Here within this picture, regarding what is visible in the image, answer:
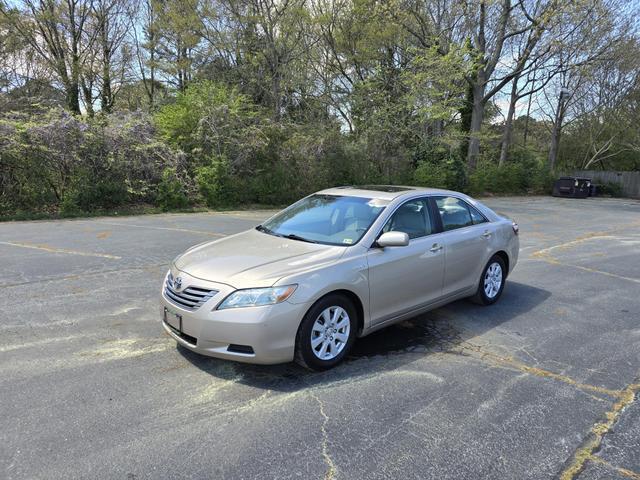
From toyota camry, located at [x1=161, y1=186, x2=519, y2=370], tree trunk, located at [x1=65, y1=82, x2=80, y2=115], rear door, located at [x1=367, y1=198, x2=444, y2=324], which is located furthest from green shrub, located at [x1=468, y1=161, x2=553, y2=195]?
tree trunk, located at [x1=65, y1=82, x2=80, y2=115]

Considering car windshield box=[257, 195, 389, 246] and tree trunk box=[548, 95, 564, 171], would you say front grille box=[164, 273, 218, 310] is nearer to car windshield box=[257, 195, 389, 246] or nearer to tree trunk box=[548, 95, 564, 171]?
car windshield box=[257, 195, 389, 246]

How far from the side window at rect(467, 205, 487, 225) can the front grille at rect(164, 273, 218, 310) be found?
3.33 metres

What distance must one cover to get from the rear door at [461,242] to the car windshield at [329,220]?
0.85 meters

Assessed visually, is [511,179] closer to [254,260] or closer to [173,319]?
[254,260]

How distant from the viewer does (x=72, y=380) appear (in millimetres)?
3582

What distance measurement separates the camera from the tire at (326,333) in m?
3.64

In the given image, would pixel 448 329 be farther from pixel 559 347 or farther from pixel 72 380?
pixel 72 380

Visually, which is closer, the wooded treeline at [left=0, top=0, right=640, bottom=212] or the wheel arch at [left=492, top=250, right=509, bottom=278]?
the wheel arch at [left=492, top=250, right=509, bottom=278]

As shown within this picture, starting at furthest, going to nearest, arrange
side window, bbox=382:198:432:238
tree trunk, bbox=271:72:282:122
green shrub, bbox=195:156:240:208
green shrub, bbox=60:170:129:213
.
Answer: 1. tree trunk, bbox=271:72:282:122
2. green shrub, bbox=195:156:240:208
3. green shrub, bbox=60:170:129:213
4. side window, bbox=382:198:432:238

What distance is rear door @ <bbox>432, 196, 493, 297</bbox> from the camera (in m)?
4.97

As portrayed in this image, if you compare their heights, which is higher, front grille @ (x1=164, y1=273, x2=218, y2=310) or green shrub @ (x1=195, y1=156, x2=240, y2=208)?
green shrub @ (x1=195, y1=156, x2=240, y2=208)

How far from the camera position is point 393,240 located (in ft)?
13.6

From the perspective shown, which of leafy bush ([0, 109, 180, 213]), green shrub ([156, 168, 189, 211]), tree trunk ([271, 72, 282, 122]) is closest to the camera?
leafy bush ([0, 109, 180, 213])

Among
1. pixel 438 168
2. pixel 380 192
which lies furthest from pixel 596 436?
pixel 438 168
